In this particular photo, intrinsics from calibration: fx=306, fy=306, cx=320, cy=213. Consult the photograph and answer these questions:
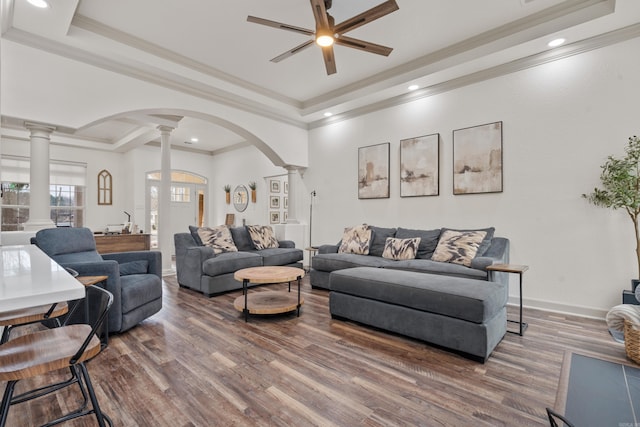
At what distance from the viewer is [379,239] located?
469 centimetres

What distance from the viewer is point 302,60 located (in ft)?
13.3

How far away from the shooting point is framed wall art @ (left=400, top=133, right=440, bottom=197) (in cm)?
445

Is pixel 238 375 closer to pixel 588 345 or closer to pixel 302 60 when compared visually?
pixel 588 345

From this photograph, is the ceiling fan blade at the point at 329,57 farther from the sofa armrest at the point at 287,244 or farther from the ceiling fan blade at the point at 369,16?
the sofa armrest at the point at 287,244

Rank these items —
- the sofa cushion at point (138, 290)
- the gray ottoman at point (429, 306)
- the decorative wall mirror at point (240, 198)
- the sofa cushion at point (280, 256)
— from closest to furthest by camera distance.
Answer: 1. the gray ottoman at point (429, 306)
2. the sofa cushion at point (138, 290)
3. the sofa cushion at point (280, 256)
4. the decorative wall mirror at point (240, 198)

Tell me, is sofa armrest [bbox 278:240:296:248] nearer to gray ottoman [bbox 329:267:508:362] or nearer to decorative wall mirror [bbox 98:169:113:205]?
gray ottoman [bbox 329:267:508:362]

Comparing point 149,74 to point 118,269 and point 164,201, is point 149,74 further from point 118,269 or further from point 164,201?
point 118,269

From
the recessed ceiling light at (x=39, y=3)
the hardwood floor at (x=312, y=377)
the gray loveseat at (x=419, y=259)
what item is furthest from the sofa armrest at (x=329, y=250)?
the recessed ceiling light at (x=39, y=3)

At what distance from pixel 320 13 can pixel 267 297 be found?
9.63ft

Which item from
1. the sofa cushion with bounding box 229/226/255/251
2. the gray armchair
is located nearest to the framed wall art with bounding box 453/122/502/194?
the sofa cushion with bounding box 229/226/255/251

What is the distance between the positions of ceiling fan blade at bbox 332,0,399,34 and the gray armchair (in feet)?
9.69

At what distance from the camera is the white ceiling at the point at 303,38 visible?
9.85 feet

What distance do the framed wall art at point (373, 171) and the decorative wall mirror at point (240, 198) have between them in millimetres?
3573

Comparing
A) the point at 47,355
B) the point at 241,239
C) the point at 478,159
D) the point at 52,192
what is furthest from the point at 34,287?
the point at 52,192
